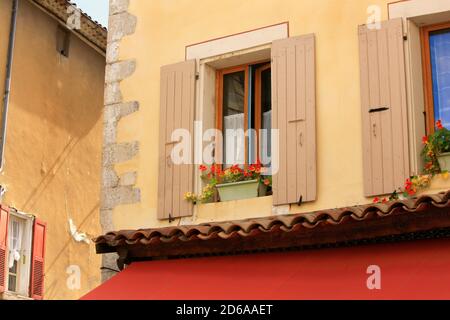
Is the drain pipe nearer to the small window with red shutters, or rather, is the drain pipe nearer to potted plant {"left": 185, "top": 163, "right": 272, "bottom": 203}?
the small window with red shutters

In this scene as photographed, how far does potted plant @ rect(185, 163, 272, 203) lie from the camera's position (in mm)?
8961

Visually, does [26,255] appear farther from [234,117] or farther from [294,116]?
[294,116]

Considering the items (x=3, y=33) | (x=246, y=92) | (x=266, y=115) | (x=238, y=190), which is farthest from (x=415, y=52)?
(x=3, y=33)

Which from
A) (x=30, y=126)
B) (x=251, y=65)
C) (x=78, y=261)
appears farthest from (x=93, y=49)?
(x=251, y=65)

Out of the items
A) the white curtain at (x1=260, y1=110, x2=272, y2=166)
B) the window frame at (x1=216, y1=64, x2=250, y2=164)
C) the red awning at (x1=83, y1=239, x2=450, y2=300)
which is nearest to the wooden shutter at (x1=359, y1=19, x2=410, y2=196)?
the red awning at (x1=83, y1=239, x2=450, y2=300)

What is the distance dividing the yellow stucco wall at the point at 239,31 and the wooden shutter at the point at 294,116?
0.29 feet

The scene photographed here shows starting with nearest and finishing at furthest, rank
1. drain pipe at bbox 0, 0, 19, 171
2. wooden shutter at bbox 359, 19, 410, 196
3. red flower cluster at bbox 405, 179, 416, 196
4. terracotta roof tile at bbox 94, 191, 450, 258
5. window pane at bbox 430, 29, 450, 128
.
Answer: terracotta roof tile at bbox 94, 191, 450, 258 → red flower cluster at bbox 405, 179, 416, 196 → wooden shutter at bbox 359, 19, 410, 196 → window pane at bbox 430, 29, 450, 128 → drain pipe at bbox 0, 0, 19, 171

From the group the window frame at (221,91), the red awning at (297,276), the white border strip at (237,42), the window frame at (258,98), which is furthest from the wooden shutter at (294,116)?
the red awning at (297,276)

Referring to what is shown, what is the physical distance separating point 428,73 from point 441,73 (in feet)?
0.40

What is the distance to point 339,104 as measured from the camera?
865 cm

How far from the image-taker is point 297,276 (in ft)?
24.4

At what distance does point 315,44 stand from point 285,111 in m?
0.73

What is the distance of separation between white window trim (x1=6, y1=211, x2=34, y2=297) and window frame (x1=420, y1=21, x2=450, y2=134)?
6.07 metres
